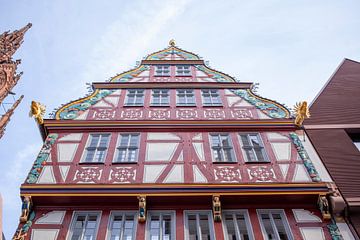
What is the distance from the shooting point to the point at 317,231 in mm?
9703

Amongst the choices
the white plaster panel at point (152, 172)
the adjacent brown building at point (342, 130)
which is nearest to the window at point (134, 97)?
the white plaster panel at point (152, 172)

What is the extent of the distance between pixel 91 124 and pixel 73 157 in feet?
5.60

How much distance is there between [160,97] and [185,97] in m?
0.99

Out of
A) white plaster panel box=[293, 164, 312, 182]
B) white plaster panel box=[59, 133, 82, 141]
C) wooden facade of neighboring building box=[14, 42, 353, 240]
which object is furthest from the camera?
white plaster panel box=[59, 133, 82, 141]

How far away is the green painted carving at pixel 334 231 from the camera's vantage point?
31.2ft

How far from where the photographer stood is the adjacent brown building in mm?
10766

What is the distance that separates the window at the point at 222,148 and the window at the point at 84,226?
13.1 feet

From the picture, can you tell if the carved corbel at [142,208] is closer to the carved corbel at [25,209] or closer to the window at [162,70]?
the carved corbel at [25,209]

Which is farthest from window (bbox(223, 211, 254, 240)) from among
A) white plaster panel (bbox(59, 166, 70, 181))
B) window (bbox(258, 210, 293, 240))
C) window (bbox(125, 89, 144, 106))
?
window (bbox(125, 89, 144, 106))

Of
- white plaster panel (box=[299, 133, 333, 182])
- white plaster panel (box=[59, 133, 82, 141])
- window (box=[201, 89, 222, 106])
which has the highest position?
window (box=[201, 89, 222, 106])

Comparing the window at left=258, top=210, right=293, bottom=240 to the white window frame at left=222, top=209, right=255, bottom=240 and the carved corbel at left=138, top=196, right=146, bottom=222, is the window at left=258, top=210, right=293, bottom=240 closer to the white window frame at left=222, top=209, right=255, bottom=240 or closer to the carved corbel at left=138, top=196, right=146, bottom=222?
the white window frame at left=222, top=209, right=255, bottom=240

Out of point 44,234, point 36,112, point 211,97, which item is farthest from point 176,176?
point 36,112

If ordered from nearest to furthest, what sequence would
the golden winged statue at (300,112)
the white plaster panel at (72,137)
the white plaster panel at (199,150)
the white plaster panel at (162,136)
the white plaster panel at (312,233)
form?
the white plaster panel at (312,233) < the white plaster panel at (199,150) < the white plaster panel at (72,137) < the white plaster panel at (162,136) < the golden winged statue at (300,112)

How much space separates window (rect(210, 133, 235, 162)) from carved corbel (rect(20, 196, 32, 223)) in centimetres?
543
